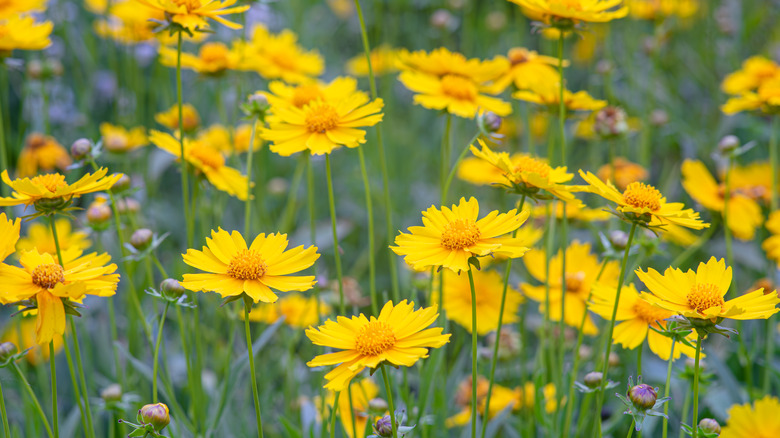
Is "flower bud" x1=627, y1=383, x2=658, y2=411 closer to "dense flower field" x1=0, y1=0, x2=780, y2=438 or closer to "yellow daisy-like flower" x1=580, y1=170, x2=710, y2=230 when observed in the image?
"dense flower field" x1=0, y1=0, x2=780, y2=438

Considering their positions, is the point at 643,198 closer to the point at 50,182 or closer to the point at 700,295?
the point at 700,295

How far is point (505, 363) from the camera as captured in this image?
160 centimetres

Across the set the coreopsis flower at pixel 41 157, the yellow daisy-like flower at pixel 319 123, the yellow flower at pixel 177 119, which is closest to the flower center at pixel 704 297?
the yellow daisy-like flower at pixel 319 123

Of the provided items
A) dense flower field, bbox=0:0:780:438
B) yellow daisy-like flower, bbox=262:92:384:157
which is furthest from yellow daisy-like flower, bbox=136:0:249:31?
yellow daisy-like flower, bbox=262:92:384:157

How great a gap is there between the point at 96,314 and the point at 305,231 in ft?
2.37

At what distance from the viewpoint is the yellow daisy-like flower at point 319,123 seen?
1059mm

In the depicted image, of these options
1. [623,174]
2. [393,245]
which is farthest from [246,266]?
[623,174]

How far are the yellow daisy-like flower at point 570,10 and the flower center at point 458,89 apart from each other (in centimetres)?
21

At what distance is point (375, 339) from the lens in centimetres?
79

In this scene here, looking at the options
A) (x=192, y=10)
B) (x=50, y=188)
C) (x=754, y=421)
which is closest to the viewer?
(x=50, y=188)

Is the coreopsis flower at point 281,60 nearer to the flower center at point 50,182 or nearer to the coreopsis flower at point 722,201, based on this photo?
the flower center at point 50,182

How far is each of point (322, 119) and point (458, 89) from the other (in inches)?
12.5

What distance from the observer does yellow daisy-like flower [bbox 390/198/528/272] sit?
2.71ft

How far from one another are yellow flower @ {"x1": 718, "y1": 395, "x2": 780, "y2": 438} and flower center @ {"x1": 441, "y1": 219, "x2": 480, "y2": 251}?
25.0 inches
